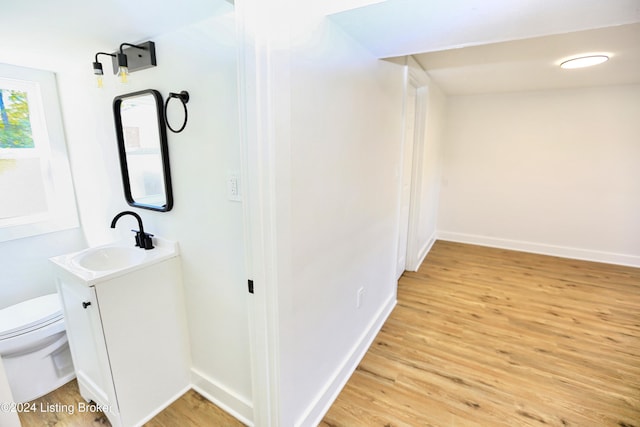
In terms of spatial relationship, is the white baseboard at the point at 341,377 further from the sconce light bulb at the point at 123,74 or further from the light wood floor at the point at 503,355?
the sconce light bulb at the point at 123,74

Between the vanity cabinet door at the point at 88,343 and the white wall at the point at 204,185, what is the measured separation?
0.43 metres

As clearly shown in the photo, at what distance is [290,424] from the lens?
1387 mm

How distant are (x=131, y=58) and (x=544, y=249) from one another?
4.94m

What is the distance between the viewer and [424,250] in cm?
398

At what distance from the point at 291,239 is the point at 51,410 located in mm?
1784

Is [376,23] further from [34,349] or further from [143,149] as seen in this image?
[34,349]

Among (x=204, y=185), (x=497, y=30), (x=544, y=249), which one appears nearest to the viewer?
(x=497, y=30)

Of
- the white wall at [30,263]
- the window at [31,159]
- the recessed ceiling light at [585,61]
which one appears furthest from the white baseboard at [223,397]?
the recessed ceiling light at [585,61]

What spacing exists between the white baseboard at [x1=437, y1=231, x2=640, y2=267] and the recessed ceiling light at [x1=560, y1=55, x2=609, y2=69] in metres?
2.41

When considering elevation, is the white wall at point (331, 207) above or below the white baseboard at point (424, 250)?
above

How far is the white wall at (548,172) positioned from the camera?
3553mm

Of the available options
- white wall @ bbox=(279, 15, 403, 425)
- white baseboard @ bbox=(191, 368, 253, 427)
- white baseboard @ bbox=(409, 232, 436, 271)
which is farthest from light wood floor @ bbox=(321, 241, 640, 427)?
white baseboard @ bbox=(191, 368, 253, 427)

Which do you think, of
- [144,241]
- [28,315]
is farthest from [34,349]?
[144,241]

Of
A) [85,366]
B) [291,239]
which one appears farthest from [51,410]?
[291,239]
